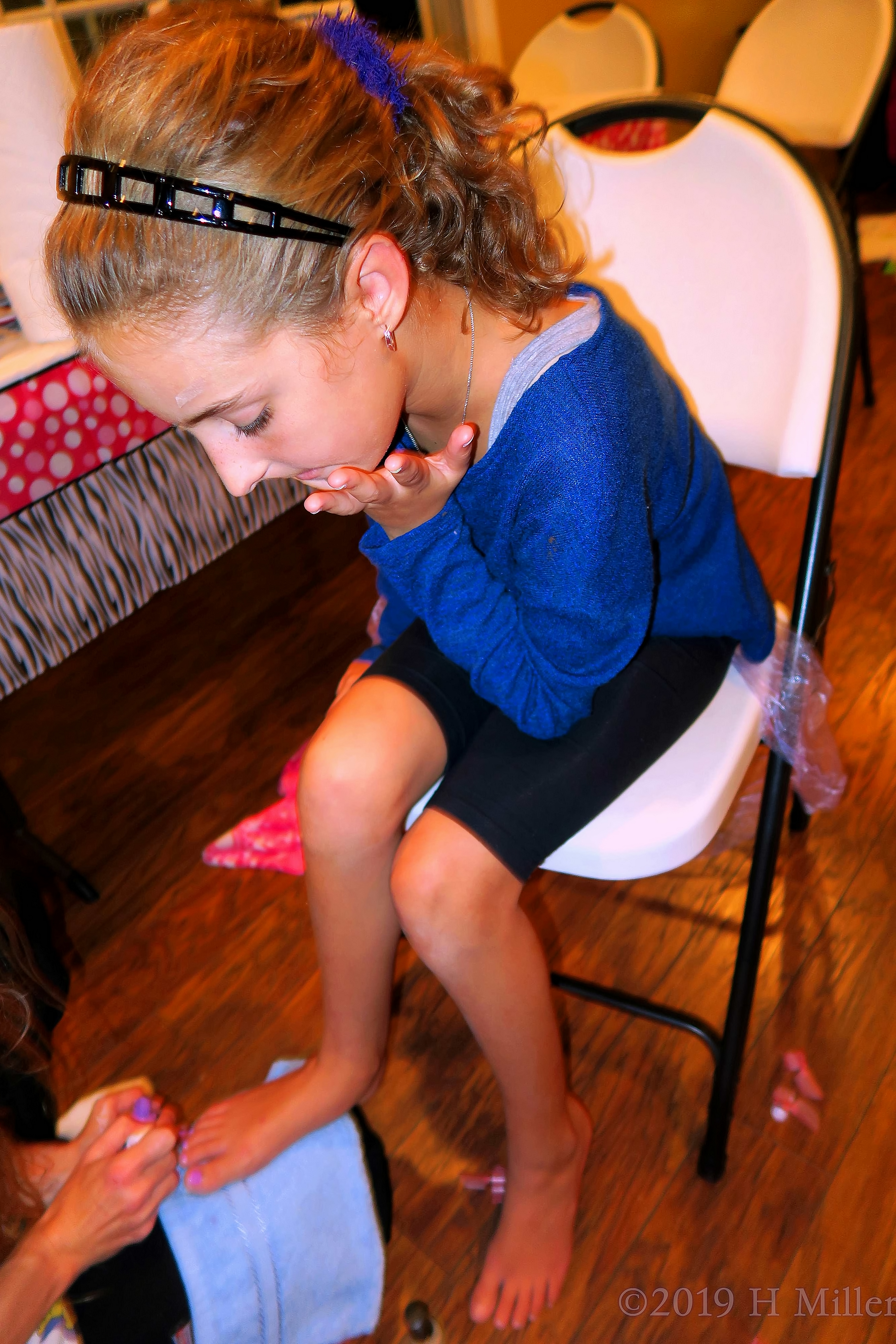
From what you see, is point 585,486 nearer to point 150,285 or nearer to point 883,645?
point 150,285

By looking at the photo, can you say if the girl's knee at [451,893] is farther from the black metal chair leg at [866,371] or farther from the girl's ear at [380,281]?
the black metal chair leg at [866,371]

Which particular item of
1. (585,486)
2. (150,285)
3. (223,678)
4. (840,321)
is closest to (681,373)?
(840,321)

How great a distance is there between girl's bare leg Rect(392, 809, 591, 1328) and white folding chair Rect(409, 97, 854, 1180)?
0.07 m

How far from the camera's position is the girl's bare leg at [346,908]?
0.79 meters

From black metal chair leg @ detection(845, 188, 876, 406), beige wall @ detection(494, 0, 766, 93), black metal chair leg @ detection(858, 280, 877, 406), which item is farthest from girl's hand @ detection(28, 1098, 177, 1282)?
beige wall @ detection(494, 0, 766, 93)

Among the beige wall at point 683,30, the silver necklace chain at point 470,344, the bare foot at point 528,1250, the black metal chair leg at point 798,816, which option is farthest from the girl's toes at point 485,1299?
the beige wall at point 683,30

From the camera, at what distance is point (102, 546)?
1077mm

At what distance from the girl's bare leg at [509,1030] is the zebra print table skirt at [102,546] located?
53 cm

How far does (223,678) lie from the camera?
1676mm

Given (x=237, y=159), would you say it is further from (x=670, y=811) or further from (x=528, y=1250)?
(x=528, y=1250)

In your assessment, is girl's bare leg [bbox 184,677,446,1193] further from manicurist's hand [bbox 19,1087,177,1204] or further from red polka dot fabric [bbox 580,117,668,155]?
red polka dot fabric [bbox 580,117,668,155]

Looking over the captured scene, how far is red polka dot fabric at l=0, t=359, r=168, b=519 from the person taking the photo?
→ 95cm

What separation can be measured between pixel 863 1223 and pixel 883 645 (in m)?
0.83

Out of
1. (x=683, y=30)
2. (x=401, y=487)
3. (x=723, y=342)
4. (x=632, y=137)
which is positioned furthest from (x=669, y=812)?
(x=683, y=30)
